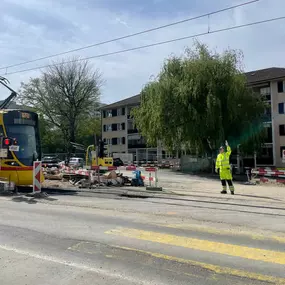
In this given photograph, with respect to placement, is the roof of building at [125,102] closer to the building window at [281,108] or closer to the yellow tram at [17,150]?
the building window at [281,108]

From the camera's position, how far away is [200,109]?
3234 cm

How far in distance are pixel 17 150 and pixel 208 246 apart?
11.1 meters

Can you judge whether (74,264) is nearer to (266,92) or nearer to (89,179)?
(89,179)

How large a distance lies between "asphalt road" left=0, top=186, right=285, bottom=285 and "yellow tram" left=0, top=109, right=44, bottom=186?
4.74 m

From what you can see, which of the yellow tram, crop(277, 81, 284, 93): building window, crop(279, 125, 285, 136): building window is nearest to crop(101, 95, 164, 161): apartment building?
crop(279, 125, 285, 136): building window

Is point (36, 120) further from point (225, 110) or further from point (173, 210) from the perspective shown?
point (225, 110)

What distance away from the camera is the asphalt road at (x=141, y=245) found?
4.84m

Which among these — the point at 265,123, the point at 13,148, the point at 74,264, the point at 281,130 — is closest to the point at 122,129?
the point at 281,130

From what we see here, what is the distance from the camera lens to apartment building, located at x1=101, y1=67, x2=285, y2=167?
4416 cm

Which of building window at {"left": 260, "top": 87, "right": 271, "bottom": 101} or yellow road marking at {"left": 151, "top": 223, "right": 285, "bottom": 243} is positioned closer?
yellow road marking at {"left": 151, "top": 223, "right": 285, "bottom": 243}

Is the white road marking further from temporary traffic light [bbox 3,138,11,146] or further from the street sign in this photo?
the street sign

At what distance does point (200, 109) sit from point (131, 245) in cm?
2698

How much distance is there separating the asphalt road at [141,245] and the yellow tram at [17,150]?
15.6ft

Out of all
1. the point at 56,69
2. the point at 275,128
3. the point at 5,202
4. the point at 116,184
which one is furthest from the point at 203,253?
the point at 56,69
